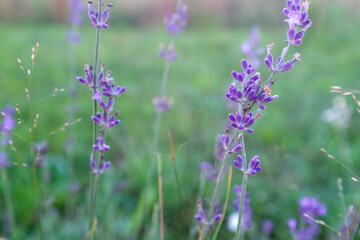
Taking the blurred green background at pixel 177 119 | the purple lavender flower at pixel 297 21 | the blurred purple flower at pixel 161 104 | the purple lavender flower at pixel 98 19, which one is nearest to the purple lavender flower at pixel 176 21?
the blurred purple flower at pixel 161 104

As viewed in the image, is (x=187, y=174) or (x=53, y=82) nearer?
(x=187, y=174)

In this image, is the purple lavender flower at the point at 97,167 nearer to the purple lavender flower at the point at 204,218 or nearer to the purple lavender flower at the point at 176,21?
the purple lavender flower at the point at 204,218

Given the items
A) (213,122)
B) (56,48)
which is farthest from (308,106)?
(56,48)

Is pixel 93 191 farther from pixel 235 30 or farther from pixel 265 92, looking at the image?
pixel 235 30

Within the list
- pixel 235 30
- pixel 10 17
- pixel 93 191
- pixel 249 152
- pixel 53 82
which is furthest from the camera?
pixel 235 30

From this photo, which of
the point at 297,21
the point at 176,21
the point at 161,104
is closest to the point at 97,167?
the point at 297,21

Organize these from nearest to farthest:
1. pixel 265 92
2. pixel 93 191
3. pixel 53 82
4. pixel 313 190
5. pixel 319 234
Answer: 1. pixel 265 92
2. pixel 93 191
3. pixel 319 234
4. pixel 313 190
5. pixel 53 82

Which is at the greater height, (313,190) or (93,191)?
(93,191)
